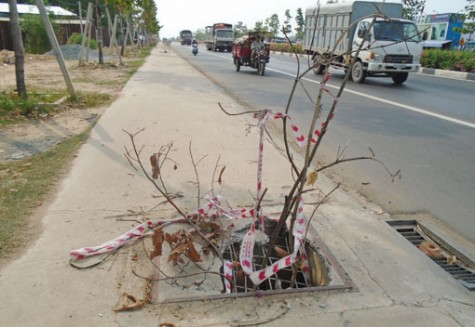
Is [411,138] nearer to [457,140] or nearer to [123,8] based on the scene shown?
[457,140]

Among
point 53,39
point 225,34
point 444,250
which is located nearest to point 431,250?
point 444,250

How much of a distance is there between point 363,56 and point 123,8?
11.4m

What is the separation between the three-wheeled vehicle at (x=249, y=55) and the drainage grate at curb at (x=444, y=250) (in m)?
13.8

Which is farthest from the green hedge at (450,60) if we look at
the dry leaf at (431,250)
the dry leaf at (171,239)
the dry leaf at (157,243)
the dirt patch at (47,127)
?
the dry leaf at (157,243)

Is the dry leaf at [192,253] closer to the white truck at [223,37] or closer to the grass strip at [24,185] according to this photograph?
the grass strip at [24,185]

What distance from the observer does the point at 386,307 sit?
2.29 m

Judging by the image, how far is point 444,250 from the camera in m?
3.14

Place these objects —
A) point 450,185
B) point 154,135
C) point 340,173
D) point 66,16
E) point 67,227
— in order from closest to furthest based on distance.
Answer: point 67,227 < point 450,185 < point 340,173 < point 154,135 < point 66,16

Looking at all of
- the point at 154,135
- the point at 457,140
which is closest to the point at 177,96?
the point at 154,135

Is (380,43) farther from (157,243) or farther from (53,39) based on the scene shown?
(157,243)

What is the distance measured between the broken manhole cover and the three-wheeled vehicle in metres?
14.2

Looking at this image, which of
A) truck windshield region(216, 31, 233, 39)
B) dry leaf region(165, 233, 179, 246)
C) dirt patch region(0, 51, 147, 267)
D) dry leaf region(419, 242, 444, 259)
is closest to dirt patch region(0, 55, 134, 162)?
dirt patch region(0, 51, 147, 267)

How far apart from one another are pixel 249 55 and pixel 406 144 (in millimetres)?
12877

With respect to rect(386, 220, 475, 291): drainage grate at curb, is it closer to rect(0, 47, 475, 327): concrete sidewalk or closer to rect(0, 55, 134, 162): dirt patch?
rect(0, 47, 475, 327): concrete sidewalk
